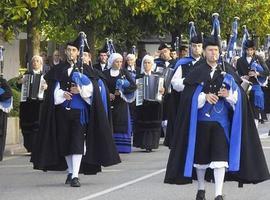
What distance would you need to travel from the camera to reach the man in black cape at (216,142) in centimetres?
1009

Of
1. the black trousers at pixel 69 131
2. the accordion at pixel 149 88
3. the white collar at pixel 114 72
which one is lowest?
the black trousers at pixel 69 131

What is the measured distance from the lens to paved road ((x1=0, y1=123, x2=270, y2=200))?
11273 mm

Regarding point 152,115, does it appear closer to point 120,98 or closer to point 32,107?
point 120,98

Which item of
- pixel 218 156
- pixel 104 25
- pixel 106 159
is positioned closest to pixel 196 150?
pixel 218 156

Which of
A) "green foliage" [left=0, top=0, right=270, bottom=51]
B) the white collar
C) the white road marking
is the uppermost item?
"green foliage" [left=0, top=0, right=270, bottom=51]

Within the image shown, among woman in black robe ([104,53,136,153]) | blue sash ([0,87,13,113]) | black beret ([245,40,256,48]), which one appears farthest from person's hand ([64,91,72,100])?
black beret ([245,40,256,48])

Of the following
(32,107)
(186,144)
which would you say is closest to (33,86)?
(32,107)

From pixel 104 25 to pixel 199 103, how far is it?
11821 mm

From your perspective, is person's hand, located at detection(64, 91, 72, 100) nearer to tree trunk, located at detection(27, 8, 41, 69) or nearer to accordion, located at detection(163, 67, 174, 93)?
accordion, located at detection(163, 67, 174, 93)

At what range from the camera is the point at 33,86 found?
16.5 metres

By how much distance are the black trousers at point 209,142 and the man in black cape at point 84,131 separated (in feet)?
8.23

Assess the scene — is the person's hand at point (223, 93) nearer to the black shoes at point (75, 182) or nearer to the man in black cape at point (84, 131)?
the man in black cape at point (84, 131)

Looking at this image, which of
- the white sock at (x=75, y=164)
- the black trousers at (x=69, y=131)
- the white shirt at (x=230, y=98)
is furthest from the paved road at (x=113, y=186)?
the white shirt at (x=230, y=98)

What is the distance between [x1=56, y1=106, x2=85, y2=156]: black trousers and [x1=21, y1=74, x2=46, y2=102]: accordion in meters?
4.06
